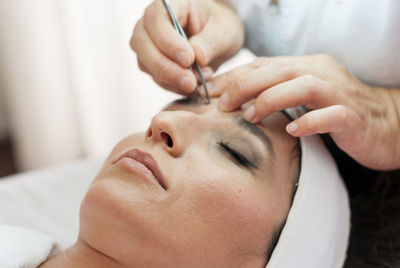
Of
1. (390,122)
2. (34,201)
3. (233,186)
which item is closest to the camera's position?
(233,186)

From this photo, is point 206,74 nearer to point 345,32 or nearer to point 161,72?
point 161,72

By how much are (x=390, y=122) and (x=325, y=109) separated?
246mm

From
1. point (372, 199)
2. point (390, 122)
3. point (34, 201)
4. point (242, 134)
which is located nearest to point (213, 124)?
point (242, 134)

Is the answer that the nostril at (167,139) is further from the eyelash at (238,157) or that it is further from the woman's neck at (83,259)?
the woman's neck at (83,259)

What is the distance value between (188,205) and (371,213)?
624 mm

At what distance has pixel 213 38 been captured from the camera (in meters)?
1.37

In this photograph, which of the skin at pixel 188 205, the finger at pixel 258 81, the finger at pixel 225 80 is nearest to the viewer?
the skin at pixel 188 205

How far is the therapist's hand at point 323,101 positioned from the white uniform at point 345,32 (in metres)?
0.09

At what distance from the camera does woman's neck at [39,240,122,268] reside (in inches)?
42.9

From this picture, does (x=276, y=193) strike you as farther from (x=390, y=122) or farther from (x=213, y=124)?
(x=390, y=122)

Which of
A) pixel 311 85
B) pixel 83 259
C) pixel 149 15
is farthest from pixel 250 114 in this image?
pixel 83 259

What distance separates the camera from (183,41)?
1203mm

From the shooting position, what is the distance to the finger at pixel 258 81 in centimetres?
113

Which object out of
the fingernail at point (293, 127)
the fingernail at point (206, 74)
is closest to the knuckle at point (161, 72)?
the fingernail at point (206, 74)
